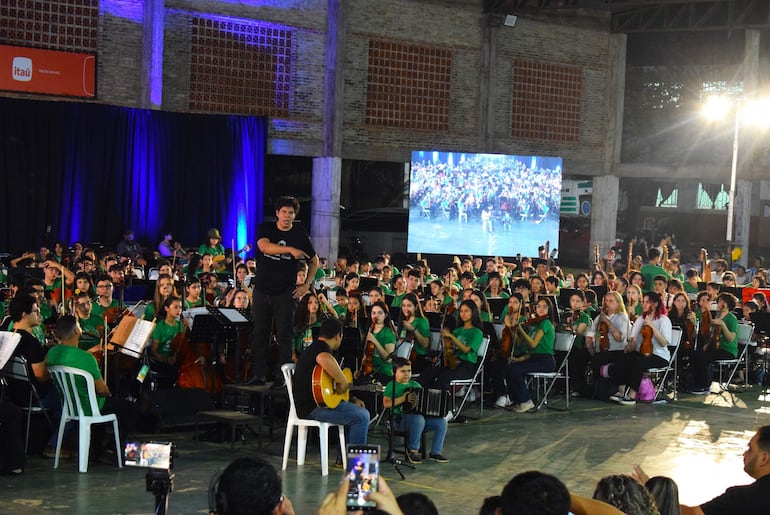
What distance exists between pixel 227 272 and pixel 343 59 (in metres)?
9.52

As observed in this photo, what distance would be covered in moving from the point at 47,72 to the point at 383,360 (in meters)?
15.0

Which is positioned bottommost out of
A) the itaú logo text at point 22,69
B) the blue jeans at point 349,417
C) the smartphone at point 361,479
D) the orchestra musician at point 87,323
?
the blue jeans at point 349,417

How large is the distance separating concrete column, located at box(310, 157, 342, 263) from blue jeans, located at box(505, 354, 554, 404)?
14691 millimetres

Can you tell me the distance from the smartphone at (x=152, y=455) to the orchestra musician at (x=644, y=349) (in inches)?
418

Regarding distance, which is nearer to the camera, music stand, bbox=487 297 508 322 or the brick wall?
music stand, bbox=487 297 508 322

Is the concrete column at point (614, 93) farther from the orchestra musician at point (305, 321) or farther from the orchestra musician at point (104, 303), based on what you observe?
the orchestra musician at point (104, 303)

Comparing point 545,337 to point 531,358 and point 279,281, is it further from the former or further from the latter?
point 279,281

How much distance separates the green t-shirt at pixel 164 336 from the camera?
1220 centimetres

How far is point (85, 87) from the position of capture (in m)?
25.1

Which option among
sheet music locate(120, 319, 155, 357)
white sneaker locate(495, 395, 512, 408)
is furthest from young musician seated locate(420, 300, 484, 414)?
sheet music locate(120, 319, 155, 357)

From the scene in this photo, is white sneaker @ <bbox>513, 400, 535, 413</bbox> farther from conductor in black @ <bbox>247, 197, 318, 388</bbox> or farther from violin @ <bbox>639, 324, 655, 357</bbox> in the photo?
conductor in black @ <bbox>247, 197, 318, 388</bbox>

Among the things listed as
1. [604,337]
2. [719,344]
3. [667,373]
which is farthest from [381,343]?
[719,344]

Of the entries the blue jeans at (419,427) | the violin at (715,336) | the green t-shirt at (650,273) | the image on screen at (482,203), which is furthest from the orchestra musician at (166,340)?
the image on screen at (482,203)

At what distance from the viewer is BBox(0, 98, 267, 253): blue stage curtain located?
2439cm
